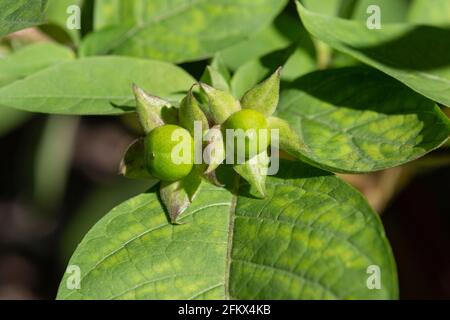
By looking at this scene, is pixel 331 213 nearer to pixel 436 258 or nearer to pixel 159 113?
pixel 159 113

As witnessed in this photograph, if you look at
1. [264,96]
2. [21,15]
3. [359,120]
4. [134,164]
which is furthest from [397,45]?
[21,15]

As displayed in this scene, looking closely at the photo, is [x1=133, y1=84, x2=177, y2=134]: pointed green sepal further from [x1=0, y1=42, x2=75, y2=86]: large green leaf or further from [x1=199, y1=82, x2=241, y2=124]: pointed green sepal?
[x1=0, y1=42, x2=75, y2=86]: large green leaf

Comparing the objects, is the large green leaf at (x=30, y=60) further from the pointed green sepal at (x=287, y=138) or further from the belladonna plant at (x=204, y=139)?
the pointed green sepal at (x=287, y=138)

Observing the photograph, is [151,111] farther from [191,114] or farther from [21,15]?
[21,15]

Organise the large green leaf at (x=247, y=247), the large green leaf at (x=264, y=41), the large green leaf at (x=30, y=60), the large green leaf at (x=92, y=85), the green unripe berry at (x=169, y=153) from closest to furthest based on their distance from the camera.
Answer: the large green leaf at (x=247, y=247), the green unripe berry at (x=169, y=153), the large green leaf at (x=92, y=85), the large green leaf at (x=30, y=60), the large green leaf at (x=264, y=41)

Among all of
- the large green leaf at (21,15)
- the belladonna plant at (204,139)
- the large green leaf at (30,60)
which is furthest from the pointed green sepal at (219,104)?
the large green leaf at (30,60)

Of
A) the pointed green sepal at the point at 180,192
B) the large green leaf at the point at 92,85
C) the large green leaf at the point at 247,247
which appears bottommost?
the large green leaf at the point at 247,247
